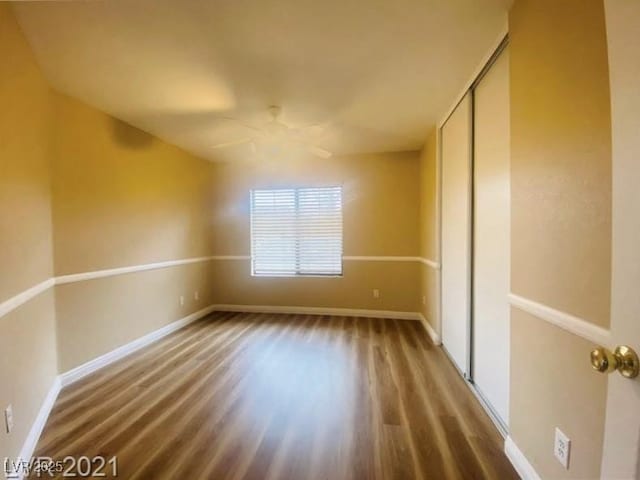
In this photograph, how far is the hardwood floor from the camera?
5.14 feet

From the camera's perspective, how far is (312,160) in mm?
4473

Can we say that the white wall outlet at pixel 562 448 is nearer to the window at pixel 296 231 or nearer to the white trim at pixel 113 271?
the white trim at pixel 113 271

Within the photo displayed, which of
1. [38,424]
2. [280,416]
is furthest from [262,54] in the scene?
[38,424]

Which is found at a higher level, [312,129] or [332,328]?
[312,129]

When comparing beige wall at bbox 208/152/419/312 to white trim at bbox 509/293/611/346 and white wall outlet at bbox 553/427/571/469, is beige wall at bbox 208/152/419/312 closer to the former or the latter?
Result: white trim at bbox 509/293/611/346

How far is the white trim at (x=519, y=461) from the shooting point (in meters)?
1.40

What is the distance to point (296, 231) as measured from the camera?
15.2 ft

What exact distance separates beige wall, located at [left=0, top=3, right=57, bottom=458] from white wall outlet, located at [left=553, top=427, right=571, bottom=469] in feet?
8.04

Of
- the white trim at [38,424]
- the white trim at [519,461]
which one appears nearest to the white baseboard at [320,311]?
the white trim at [38,424]

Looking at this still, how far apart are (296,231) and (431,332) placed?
2.40 m

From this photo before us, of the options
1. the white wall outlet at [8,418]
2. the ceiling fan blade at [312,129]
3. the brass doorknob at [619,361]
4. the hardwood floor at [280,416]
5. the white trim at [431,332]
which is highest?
the ceiling fan blade at [312,129]

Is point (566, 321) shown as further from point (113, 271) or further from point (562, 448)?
point (113, 271)

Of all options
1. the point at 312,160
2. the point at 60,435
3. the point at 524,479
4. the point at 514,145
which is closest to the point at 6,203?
the point at 60,435

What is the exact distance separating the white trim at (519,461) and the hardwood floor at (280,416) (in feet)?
0.16
